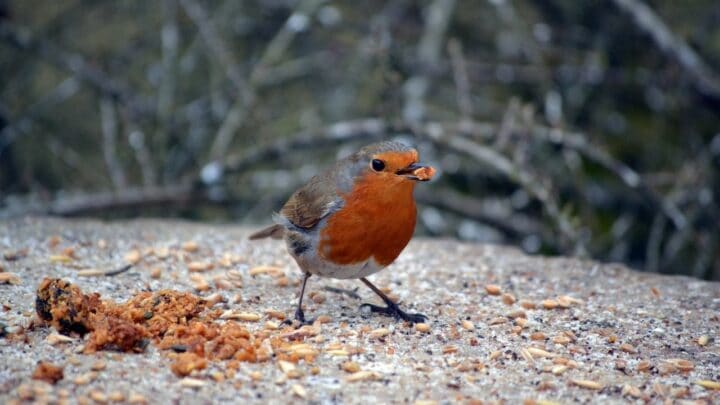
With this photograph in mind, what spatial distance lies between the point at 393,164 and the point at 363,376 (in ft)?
3.21

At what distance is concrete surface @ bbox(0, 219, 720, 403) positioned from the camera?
281cm

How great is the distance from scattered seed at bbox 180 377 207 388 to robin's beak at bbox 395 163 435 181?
4.02ft

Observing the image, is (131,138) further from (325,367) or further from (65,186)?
(325,367)

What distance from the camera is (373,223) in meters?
3.51

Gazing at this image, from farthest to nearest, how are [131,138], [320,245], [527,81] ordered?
[527,81], [131,138], [320,245]

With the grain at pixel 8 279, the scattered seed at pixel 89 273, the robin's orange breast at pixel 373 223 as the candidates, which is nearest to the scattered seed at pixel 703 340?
the robin's orange breast at pixel 373 223

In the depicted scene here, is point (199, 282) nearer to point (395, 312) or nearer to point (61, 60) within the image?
point (395, 312)

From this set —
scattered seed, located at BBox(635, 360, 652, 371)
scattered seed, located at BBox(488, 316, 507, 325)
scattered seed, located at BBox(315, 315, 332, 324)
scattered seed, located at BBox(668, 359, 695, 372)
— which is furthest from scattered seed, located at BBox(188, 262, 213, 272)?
scattered seed, located at BBox(668, 359, 695, 372)

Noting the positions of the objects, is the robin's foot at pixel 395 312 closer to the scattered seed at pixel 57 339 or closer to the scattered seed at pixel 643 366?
the scattered seed at pixel 643 366

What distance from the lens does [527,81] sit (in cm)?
717

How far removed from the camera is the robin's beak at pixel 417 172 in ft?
11.0

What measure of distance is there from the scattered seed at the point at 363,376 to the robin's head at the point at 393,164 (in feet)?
2.84

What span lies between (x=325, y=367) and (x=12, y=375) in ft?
3.57

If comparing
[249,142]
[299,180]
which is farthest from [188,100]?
[299,180]
